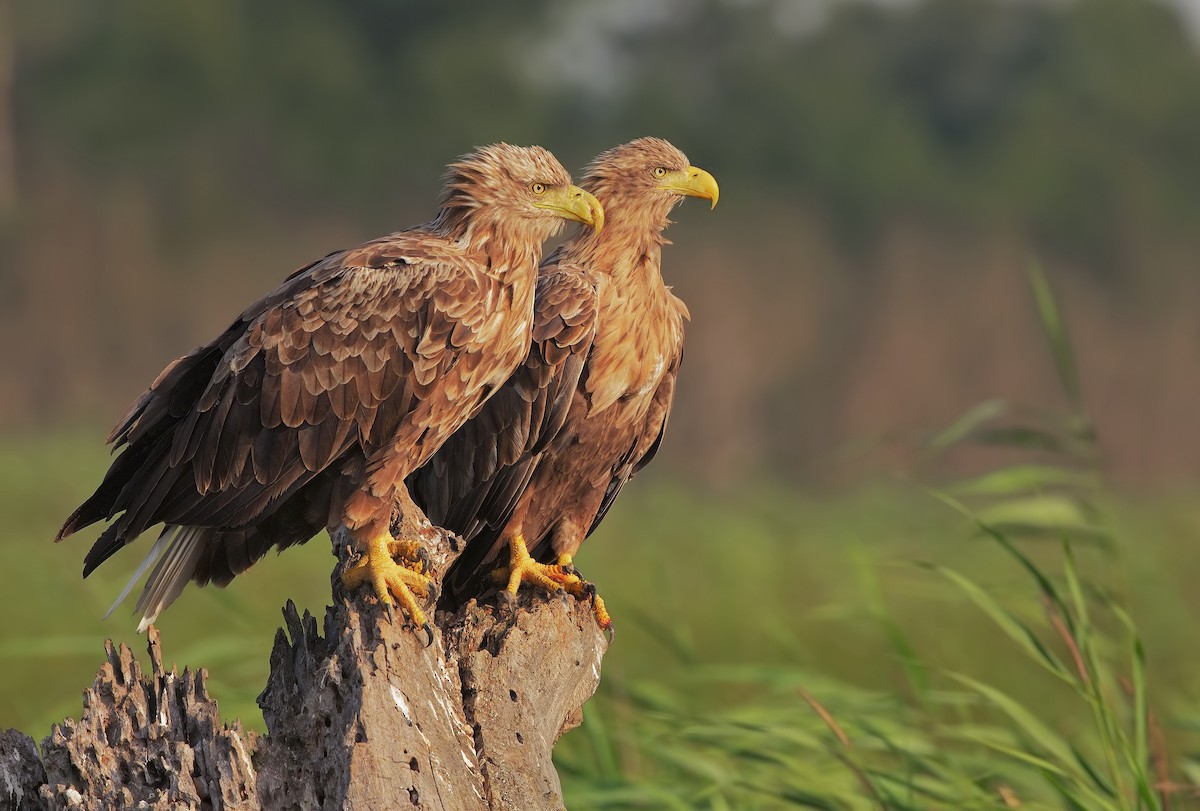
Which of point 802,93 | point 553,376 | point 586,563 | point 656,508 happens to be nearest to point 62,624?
point 586,563

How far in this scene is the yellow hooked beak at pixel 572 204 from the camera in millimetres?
3971

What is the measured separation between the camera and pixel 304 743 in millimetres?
3000

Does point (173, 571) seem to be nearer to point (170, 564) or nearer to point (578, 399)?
point (170, 564)

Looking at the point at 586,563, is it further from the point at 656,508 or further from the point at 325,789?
the point at 325,789

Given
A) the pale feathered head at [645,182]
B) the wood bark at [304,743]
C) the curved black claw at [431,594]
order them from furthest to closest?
the pale feathered head at [645,182], the curved black claw at [431,594], the wood bark at [304,743]

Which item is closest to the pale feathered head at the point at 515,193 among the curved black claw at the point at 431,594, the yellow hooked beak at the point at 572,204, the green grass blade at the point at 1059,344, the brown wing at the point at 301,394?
the yellow hooked beak at the point at 572,204

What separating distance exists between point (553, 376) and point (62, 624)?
216 inches

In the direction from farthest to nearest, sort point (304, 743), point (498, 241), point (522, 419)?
1. point (522, 419)
2. point (498, 241)
3. point (304, 743)

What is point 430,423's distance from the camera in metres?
3.76

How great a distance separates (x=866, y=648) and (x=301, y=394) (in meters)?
6.96

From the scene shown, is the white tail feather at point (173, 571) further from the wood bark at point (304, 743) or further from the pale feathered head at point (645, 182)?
the pale feathered head at point (645, 182)

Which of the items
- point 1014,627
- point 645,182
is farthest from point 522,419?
point 1014,627

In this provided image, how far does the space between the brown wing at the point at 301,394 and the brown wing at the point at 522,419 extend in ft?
1.88

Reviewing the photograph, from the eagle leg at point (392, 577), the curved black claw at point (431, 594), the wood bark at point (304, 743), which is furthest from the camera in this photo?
the curved black claw at point (431, 594)
